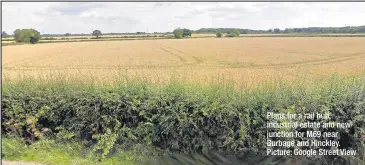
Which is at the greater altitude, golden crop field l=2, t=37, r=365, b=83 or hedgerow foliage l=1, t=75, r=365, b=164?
golden crop field l=2, t=37, r=365, b=83

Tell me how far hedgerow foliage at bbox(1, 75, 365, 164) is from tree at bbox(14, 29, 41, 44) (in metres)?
62.1

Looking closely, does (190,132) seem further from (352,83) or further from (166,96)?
(352,83)

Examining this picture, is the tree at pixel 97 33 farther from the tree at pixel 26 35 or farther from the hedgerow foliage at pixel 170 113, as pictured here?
the hedgerow foliage at pixel 170 113

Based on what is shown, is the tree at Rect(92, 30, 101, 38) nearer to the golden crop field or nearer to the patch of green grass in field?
the golden crop field

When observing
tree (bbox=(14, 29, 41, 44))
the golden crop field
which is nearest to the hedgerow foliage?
the golden crop field

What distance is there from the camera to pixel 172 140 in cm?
570

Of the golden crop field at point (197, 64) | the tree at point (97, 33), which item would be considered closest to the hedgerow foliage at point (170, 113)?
the golden crop field at point (197, 64)

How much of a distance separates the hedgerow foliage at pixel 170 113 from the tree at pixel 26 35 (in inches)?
2447

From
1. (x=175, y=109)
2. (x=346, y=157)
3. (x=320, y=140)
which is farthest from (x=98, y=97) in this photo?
(x=346, y=157)

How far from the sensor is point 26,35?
62906 mm

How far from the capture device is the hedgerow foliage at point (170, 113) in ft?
17.4

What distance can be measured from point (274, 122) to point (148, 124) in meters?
2.39

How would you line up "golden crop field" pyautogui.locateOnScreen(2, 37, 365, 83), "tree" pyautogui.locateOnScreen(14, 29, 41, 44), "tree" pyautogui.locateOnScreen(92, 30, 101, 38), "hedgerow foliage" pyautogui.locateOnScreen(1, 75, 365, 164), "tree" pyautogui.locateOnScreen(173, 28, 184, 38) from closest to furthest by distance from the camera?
"hedgerow foliage" pyautogui.locateOnScreen(1, 75, 365, 164) < "golden crop field" pyautogui.locateOnScreen(2, 37, 365, 83) < "tree" pyautogui.locateOnScreen(14, 29, 41, 44) < "tree" pyautogui.locateOnScreen(173, 28, 184, 38) < "tree" pyautogui.locateOnScreen(92, 30, 101, 38)

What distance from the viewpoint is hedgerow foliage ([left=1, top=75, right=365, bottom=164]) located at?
530 cm
